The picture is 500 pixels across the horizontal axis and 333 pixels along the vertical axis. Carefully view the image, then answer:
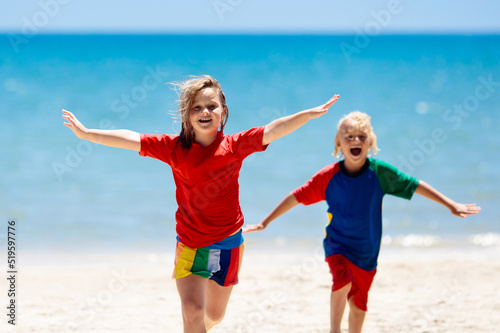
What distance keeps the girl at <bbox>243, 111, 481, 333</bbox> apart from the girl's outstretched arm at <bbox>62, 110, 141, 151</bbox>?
1.50m

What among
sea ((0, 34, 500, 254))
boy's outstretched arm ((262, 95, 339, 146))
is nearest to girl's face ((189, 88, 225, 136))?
boy's outstretched arm ((262, 95, 339, 146))

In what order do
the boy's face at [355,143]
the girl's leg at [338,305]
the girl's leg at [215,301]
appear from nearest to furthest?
the girl's leg at [215,301] < the girl's leg at [338,305] < the boy's face at [355,143]

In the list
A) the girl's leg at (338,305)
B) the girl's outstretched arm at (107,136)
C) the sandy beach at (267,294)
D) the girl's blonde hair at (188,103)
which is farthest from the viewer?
the sandy beach at (267,294)

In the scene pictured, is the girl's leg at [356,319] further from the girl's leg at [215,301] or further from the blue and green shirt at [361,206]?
the girl's leg at [215,301]

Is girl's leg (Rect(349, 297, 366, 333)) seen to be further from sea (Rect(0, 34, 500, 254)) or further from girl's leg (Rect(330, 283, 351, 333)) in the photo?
sea (Rect(0, 34, 500, 254))

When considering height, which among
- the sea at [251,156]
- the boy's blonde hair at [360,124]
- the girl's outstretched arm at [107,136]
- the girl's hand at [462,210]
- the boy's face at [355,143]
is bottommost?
the girl's hand at [462,210]

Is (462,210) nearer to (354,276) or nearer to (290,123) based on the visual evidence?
(354,276)

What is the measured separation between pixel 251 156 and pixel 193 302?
30.9 ft

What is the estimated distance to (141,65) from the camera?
39562 millimetres

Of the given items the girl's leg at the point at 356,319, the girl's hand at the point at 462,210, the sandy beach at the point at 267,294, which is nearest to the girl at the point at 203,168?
the girl's leg at the point at 356,319

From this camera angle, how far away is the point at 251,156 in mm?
12617

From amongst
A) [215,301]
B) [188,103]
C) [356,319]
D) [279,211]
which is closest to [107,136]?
[188,103]

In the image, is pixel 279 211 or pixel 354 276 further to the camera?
pixel 279 211

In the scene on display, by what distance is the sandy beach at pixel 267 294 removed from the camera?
478 cm
